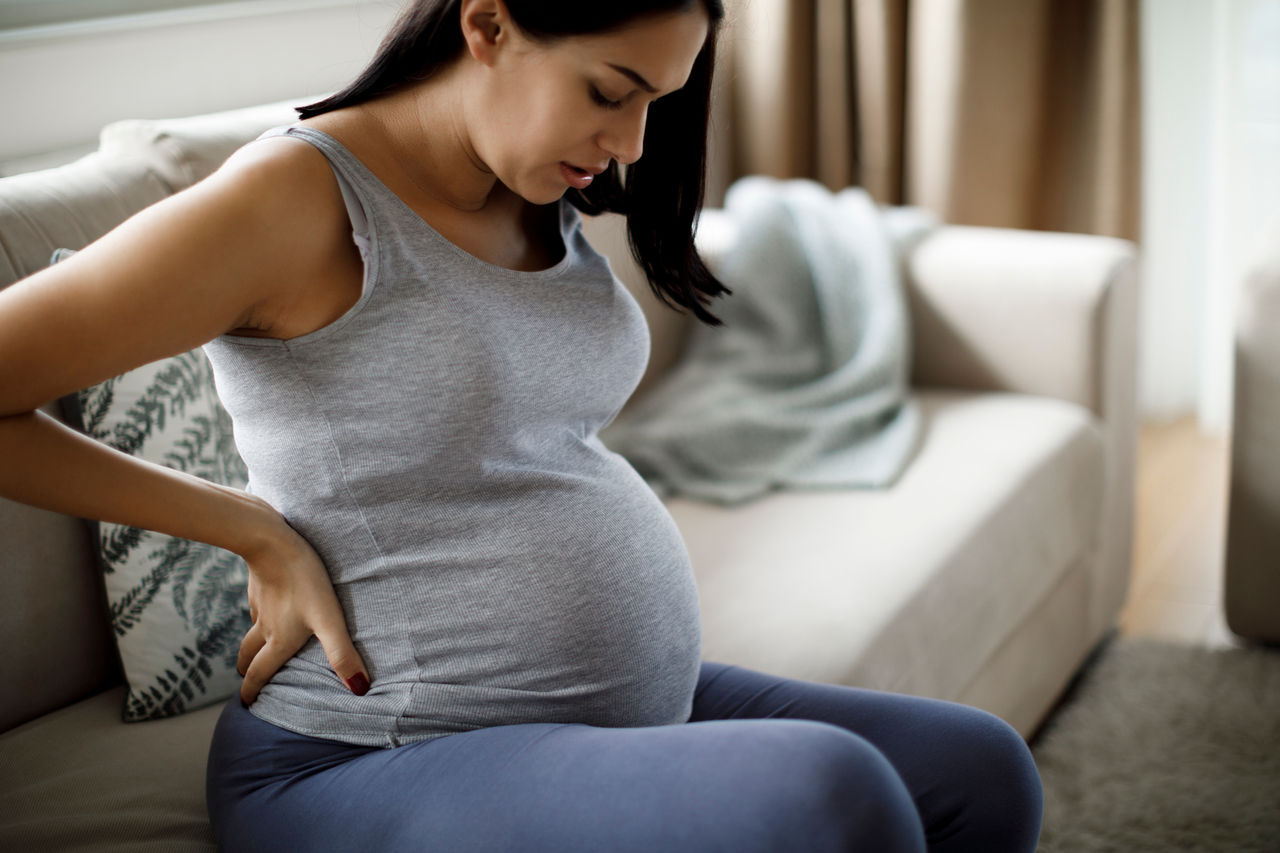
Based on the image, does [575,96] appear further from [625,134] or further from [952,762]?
[952,762]

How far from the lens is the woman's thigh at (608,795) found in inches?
28.4

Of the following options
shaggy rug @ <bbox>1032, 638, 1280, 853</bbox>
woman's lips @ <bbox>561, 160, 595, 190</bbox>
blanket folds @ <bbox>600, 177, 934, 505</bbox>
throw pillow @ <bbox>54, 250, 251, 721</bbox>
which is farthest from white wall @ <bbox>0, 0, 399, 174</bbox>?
shaggy rug @ <bbox>1032, 638, 1280, 853</bbox>

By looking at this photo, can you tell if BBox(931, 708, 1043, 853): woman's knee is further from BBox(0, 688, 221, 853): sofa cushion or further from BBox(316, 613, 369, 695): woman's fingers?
BBox(0, 688, 221, 853): sofa cushion

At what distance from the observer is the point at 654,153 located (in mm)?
1102

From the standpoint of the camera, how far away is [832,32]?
8.55ft

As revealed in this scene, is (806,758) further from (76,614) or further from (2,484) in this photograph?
(76,614)

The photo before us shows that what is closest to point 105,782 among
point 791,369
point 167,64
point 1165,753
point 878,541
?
point 878,541

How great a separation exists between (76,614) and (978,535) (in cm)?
110

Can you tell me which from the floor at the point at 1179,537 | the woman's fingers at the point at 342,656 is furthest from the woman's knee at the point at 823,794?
the floor at the point at 1179,537

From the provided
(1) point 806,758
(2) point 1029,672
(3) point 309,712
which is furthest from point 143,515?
(2) point 1029,672

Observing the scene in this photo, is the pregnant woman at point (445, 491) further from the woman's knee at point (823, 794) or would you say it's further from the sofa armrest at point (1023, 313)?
the sofa armrest at point (1023, 313)

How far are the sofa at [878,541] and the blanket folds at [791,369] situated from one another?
5cm

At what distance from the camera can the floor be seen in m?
2.01

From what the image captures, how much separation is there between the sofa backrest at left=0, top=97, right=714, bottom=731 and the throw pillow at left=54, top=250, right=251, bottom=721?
0.05 meters
